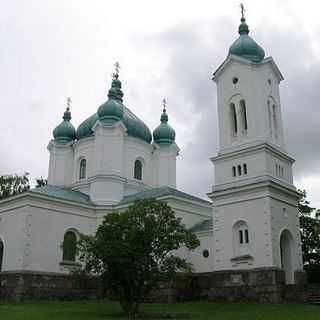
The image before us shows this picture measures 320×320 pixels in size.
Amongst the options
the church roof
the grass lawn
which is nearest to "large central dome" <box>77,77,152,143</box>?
the church roof

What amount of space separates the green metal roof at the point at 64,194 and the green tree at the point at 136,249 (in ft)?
44.1

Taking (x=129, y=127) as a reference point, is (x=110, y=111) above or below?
above

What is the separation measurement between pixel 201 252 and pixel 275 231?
22.3 ft

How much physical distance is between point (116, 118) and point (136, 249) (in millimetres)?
20473

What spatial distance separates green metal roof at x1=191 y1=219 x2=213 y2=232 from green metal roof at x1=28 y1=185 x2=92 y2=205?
29.2ft

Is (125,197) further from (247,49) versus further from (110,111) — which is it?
(247,49)

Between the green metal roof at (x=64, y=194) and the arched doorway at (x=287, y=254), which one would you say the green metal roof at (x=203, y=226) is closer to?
the arched doorway at (x=287, y=254)

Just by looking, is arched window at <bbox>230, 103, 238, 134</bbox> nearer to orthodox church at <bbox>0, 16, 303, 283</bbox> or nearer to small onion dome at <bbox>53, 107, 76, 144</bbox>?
orthodox church at <bbox>0, 16, 303, 283</bbox>

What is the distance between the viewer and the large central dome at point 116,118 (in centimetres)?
3944

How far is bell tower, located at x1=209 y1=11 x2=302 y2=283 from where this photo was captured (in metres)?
27.0

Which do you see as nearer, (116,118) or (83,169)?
(116,118)

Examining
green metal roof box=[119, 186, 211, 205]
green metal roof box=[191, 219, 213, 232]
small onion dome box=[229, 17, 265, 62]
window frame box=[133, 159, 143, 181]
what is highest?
small onion dome box=[229, 17, 265, 62]

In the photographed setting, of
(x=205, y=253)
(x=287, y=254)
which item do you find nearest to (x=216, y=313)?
(x=287, y=254)

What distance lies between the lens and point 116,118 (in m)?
39.5
